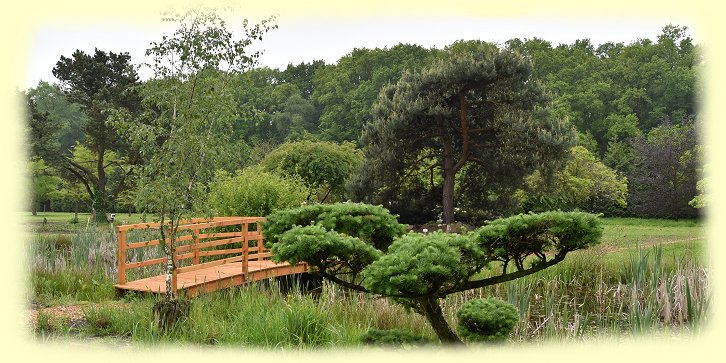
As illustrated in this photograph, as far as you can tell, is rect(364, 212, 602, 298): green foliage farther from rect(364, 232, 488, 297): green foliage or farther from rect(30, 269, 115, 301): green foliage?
rect(30, 269, 115, 301): green foliage

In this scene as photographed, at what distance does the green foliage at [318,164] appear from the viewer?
63.0 ft

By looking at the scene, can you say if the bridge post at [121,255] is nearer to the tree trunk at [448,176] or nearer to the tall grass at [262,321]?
the tall grass at [262,321]

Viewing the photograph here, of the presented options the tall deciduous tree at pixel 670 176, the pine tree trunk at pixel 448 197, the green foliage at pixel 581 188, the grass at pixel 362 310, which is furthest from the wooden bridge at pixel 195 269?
the tall deciduous tree at pixel 670 176

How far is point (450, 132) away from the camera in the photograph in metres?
18.4

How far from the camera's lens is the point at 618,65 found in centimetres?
3281

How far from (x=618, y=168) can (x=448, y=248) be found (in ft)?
83.6

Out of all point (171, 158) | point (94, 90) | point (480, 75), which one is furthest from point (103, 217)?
point (171, 158)

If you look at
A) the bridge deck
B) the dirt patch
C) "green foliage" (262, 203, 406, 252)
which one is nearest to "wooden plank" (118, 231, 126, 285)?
the bridge deck

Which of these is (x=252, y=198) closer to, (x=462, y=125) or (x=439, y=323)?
(x=439, y=323)

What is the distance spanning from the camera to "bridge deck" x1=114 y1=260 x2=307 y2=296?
7234 mm

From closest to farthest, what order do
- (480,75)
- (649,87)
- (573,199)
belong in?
(480,75) < (573,199) < (649,87)

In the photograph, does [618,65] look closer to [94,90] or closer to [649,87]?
[649,87]

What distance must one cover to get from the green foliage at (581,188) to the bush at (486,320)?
57.7 ft

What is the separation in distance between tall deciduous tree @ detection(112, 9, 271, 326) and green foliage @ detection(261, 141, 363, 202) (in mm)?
12253
